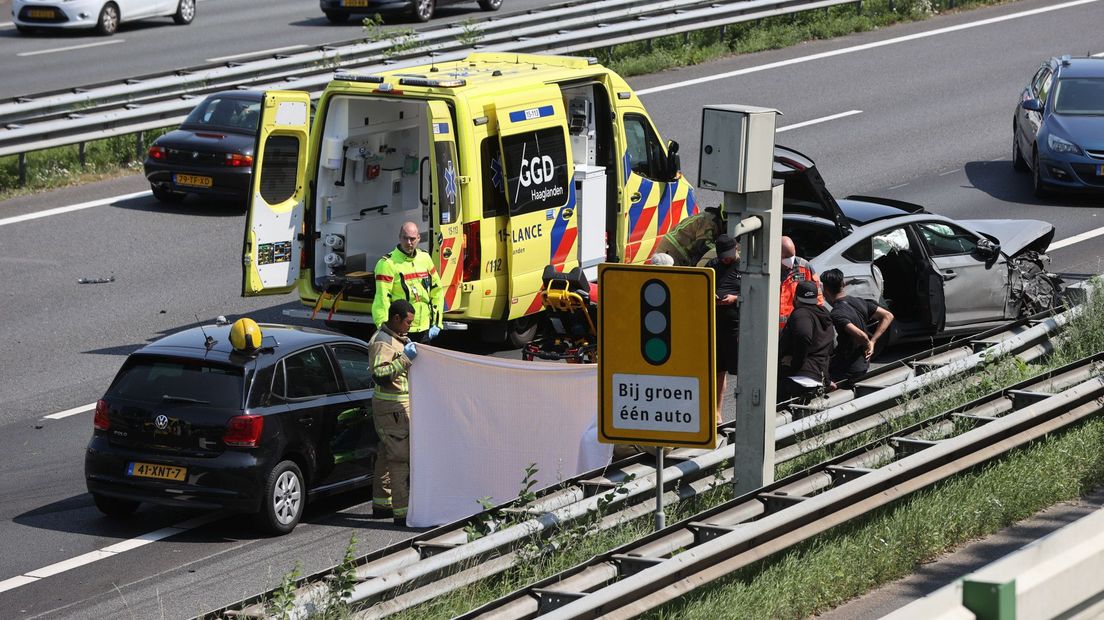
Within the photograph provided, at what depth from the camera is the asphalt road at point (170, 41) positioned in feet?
91.8

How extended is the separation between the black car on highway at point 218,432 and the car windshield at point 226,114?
952 centimetres

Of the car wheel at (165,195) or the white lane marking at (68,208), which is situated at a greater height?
the car wheel at (165,195)

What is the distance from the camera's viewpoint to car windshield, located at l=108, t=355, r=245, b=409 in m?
10.8

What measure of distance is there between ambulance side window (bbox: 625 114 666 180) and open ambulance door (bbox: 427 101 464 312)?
107 inches

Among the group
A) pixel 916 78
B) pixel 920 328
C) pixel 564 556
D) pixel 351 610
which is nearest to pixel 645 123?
pixel 920 328

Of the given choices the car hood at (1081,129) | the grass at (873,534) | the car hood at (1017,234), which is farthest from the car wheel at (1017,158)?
the grass at (873,534)

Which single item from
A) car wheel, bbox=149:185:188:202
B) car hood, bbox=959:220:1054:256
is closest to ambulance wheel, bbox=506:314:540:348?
car hood, bbox=959:220:1054:256

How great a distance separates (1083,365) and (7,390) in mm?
9307

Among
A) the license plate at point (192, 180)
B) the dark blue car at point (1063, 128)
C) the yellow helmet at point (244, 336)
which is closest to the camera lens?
the yellow helmet at point (244, 336)

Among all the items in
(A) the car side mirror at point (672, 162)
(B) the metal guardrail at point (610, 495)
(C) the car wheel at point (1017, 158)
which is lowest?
(B) the metal guardrail at point (610, 495)

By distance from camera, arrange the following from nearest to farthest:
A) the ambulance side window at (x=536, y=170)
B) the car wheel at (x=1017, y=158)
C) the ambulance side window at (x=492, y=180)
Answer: the ambulance side window at (x=492, y=180) → the ambulance side window at (x=536, y=170) → the car wheel at (x=1017, y=158)

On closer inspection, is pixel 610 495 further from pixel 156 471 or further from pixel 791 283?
pixel 791 283

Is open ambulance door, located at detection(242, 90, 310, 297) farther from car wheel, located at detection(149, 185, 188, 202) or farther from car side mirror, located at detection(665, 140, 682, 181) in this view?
car wheel, located at detection(149, 185, 188, 202)

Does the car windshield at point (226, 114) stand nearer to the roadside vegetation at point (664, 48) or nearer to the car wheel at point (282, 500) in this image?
the roadside vegetation at point (664, 48)
